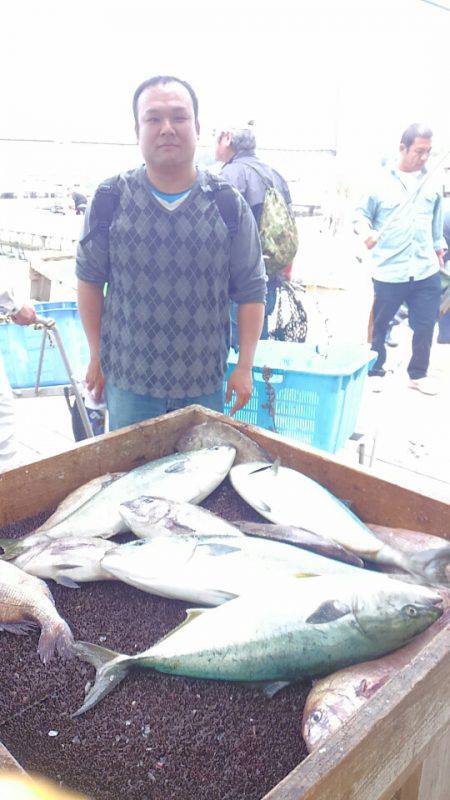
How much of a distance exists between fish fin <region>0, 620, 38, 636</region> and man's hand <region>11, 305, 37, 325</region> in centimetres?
216

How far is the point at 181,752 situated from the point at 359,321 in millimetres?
8653

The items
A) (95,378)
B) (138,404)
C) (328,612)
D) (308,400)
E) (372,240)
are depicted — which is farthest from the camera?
(372,240)

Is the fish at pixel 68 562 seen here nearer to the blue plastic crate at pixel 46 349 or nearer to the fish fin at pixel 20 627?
the fish fin at pixel 20 627

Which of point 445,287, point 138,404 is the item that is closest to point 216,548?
point 138,404

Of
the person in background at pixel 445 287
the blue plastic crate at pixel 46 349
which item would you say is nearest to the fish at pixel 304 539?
the blue plastic crate at pixel 46 349

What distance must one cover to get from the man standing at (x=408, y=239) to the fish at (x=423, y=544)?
440cm

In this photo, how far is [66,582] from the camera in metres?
1.55

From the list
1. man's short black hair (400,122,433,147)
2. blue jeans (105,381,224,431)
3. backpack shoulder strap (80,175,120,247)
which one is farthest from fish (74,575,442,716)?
man's short black hair (400,122,433,147)

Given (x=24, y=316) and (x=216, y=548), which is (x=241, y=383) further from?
(x=24, y=316)

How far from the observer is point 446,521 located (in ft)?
5.63

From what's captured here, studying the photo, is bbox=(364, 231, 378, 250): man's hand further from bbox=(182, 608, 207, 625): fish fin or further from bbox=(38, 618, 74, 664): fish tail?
bbox=(38, 618, 74, 664): fish tail

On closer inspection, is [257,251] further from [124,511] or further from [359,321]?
[359,321]

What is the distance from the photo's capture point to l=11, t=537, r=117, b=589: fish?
5.13 feet

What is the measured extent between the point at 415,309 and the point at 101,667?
564cm
